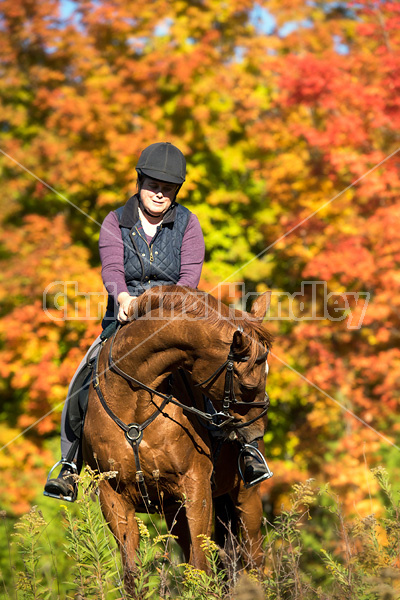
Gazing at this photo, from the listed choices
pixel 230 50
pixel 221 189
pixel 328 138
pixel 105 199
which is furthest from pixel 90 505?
pixel 230 50

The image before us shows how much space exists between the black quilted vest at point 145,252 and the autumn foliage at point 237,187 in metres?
6.18

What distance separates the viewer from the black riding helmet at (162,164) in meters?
4.96

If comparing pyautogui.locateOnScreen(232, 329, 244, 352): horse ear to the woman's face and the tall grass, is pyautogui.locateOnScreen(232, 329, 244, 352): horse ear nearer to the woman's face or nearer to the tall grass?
the tall grass

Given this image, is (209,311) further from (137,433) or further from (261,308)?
(137,433)

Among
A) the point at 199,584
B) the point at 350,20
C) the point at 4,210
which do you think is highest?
the point at 350,20

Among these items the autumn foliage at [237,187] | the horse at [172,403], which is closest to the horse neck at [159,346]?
the horse at [172,403]

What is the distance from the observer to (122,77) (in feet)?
45.7

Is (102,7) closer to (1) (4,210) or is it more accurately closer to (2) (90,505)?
(1) (4,210)

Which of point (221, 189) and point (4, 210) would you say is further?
point (4, 210)

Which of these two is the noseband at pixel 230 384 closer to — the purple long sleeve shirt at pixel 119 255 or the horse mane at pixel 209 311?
the horse mane at pixel 209 311

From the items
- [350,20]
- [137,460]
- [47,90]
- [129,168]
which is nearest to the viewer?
[137,460]

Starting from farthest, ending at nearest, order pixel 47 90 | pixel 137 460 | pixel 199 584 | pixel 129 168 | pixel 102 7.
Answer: pixel 47 90
pixel 102 7
pixel 129 168
pixel 137 460
pixel 199 584

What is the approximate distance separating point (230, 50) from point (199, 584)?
1420cm

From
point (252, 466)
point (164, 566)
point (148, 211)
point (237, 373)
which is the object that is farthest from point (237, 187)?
point (164, 566)
